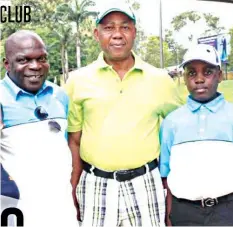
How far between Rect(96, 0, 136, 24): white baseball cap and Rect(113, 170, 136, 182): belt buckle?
0.63 metres

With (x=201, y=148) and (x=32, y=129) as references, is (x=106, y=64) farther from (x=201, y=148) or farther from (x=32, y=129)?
(x=201, y=148)

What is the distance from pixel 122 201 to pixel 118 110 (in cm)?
40

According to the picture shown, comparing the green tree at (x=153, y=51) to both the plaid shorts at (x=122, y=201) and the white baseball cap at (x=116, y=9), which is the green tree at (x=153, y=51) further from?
the plaid shorts at (x=122, y=201)

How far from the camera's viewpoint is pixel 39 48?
73.5 inches

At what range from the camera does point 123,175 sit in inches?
78.6

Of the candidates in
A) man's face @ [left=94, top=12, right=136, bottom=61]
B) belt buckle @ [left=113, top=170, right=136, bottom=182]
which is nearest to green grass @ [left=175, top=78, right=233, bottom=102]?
man's face @ [left=94, top=12, right=136, bottom=61]

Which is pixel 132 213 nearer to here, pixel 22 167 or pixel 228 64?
pixel 22 167

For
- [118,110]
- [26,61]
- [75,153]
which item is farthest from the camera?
[75,153]

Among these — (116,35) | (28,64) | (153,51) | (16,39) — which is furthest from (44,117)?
(153,51)

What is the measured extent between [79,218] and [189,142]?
0.60 meters

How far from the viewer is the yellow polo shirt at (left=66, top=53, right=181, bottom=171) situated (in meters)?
1.95

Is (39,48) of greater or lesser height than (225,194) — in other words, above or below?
above

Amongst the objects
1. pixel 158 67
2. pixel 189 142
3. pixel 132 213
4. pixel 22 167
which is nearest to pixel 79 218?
pixel 132 213

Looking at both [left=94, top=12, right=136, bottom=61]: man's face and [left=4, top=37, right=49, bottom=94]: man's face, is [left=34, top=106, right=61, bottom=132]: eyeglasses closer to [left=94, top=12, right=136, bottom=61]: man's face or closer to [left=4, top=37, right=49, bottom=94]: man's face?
[left=4, top=37, right=49, bottom=94]: man's face
